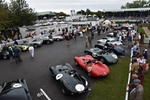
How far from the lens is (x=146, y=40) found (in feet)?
64.9

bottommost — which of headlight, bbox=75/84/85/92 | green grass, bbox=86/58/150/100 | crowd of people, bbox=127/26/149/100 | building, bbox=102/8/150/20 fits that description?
green grass, bbox=86/58/150/100

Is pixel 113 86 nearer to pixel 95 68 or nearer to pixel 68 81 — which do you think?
pixel 95 68

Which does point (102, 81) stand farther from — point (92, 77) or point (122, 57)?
point (122, 57)

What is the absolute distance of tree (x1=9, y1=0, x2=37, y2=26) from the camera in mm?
Result: 33594

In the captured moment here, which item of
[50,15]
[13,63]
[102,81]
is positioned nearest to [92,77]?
[102,81]

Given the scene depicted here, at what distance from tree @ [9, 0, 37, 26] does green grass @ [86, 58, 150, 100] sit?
27.8 meters

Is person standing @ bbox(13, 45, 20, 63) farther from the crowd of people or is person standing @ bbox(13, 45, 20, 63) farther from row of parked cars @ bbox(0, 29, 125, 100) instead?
the crowd of people

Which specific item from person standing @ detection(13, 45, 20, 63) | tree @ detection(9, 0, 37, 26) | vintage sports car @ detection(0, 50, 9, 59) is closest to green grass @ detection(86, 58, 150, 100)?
person standing @ detection(13, 45, 20, 63)

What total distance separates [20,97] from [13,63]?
8140 mm

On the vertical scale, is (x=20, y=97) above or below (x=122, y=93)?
above

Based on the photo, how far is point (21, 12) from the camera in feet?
111

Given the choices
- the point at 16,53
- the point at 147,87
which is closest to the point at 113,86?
the point at 147,87

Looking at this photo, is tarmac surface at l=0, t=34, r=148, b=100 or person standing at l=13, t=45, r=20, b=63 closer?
tarmac surface at l=0, t=34, r=148, b=100

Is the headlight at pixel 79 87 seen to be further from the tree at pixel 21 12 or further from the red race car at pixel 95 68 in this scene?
the tree at pixel 21 12
